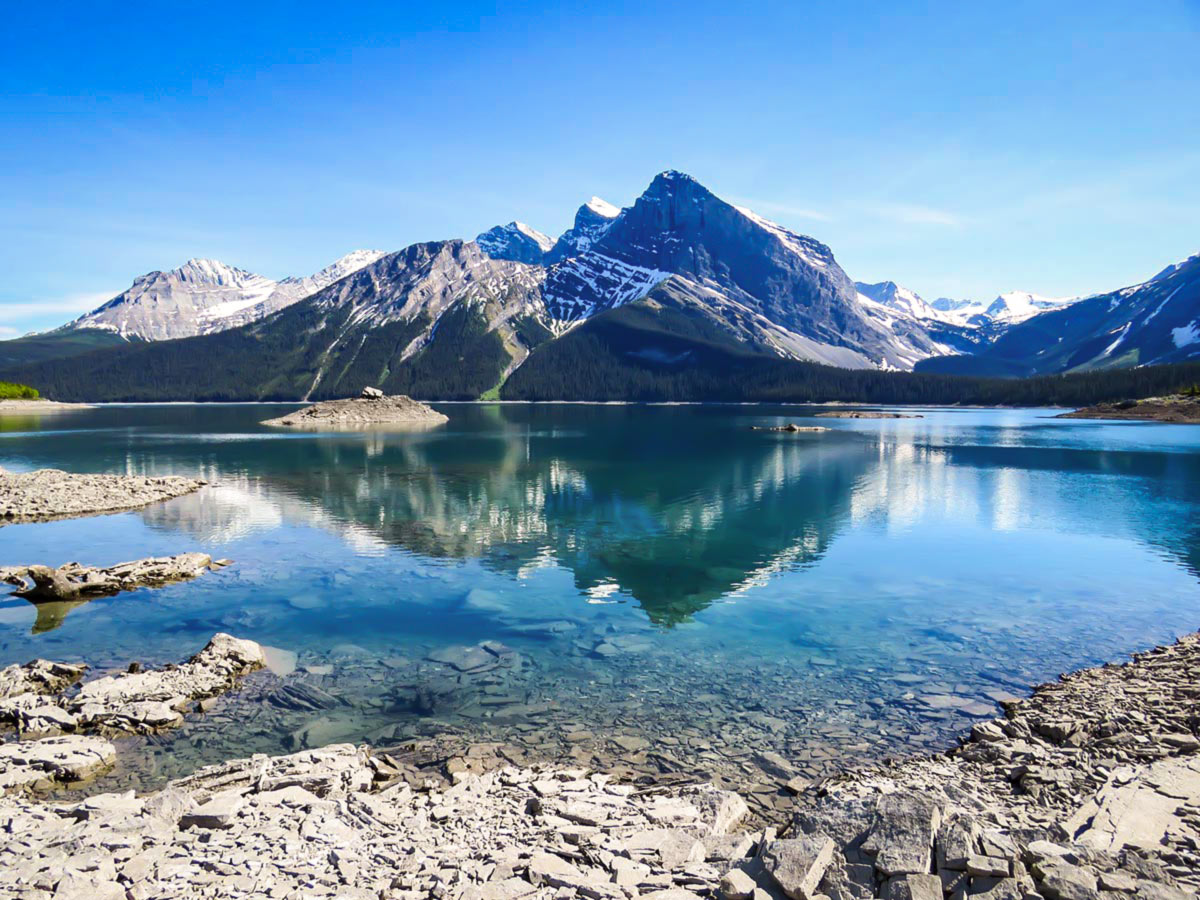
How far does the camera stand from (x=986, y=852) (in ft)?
32.0

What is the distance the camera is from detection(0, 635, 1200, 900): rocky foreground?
31.9ft

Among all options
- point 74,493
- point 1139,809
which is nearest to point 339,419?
point 74,493

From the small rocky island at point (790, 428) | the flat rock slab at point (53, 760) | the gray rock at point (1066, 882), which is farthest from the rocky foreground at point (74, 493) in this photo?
the small rocky island at point (790, 428)

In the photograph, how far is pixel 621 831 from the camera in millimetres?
12258

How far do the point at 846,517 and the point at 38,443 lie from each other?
122 metres

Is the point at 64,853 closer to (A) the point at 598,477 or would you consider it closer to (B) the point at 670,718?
(B) the point at 670,718

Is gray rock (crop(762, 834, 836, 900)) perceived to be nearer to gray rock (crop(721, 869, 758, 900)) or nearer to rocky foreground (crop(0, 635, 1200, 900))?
rocky foreground (crop(0, 635, 1200, 900))

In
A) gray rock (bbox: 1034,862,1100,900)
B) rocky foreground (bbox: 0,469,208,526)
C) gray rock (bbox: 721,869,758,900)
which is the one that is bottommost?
gray rock (bbox: 721,869,758,900)

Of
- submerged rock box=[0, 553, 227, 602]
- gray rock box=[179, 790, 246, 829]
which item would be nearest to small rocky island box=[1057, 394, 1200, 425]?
submerged rock box=[0, 553, 227, 602]

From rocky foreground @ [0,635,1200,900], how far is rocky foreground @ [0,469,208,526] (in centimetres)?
4408

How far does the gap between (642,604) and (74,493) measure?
52100 millimetres

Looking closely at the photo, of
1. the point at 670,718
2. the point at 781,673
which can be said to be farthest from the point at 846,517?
the point at 670,718

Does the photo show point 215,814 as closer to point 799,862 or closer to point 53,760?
point 53,760

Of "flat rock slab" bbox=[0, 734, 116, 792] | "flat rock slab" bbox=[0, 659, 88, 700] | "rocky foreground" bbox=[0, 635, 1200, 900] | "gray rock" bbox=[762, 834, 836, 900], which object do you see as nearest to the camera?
"gray rock" bbox=[762, 834, 836, 900]
